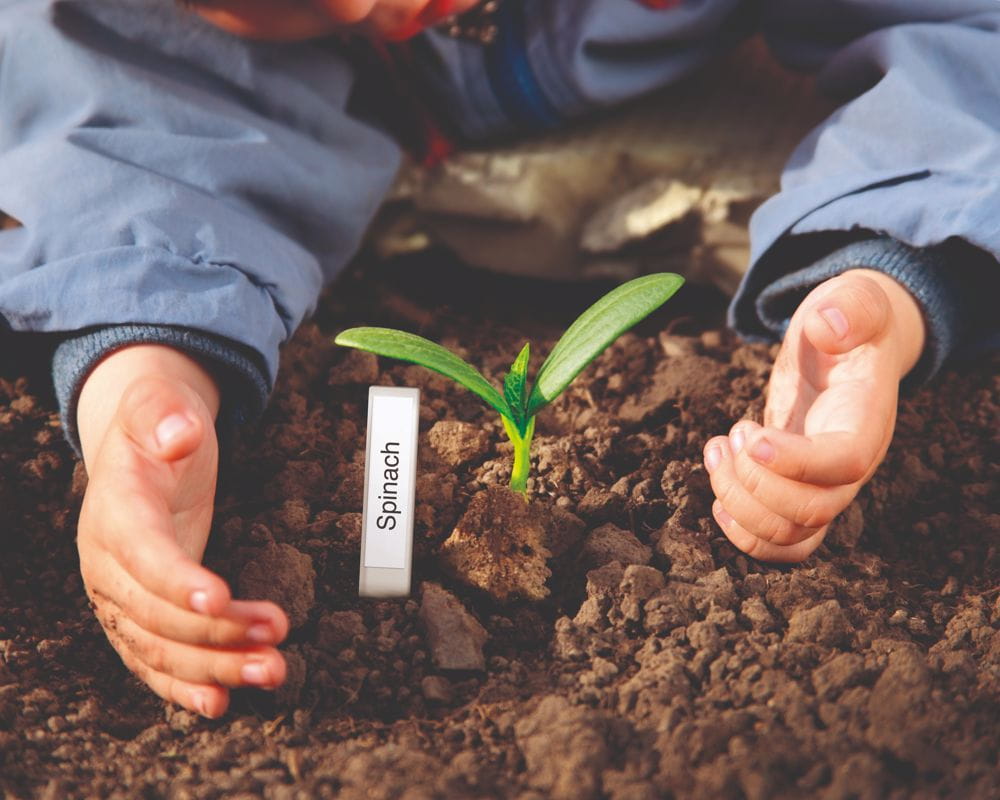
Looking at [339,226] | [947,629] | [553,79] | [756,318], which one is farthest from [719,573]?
[553,79]

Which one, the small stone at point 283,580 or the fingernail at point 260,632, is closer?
the fingernail at point 260,632

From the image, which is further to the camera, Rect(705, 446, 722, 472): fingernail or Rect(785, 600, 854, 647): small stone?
Rect(705, 446, 722, 472): fingernail

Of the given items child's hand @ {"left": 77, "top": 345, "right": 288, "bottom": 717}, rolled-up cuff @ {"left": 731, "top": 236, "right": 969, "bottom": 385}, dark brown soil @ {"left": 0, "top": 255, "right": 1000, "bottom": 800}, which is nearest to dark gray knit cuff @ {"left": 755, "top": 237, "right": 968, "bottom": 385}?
rolled-up cuff @ {"left": 731, "top": 236, "right": 969, "bottom": 385}

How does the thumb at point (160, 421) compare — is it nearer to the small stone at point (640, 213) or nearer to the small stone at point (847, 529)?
the small stone at point (847, 529)

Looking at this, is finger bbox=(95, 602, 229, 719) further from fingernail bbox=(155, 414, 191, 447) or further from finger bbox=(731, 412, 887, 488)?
finger bbox=(731, 412, 887, 488)

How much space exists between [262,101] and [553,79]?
1.54ft

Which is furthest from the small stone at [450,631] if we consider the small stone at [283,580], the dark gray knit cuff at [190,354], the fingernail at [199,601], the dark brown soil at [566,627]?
the dark gray knit cuff at [190,354]

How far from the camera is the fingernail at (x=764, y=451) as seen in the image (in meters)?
1.02

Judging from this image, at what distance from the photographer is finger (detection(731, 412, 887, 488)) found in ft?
3.35

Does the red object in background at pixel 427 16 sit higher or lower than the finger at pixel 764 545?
higher

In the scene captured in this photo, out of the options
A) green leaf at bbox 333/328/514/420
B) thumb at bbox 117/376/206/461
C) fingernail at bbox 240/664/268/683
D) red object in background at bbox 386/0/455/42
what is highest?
red object in background at bbox 386/0/455/42

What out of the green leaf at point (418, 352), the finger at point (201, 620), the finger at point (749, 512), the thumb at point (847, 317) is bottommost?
the finger at point (201, 620)

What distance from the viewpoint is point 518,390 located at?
1103 millimetres

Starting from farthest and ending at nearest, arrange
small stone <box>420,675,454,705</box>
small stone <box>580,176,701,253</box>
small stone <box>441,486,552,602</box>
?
small stone <box>580,176,701,253</box> → small stone <box>441,486,552,602</box> → small stone <box>420,675,454,705</box>
